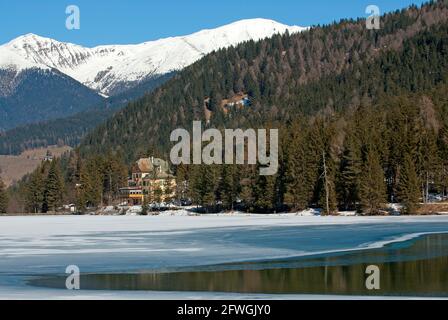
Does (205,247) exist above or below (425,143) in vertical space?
below

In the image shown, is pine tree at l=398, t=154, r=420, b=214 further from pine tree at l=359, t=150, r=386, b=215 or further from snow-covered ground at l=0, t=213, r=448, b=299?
snow-covered ground at l=0, t=213, r=448, b=299

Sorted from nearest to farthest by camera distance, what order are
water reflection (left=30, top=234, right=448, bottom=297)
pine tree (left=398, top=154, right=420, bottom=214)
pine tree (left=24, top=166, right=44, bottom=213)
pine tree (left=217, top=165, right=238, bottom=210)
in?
1. water reflection (left=30, top=234, right=448, bottom=297)
2. pine tree (left=398, top=154, right=420, bottom=214)
3. pine tree (left=217, top=165, right=238, bottom=210)
4. pine tree (left=24, top=166, right=44, bottom=213)

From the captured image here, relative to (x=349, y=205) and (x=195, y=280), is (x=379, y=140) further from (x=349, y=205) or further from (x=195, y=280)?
(x=195, y=280)

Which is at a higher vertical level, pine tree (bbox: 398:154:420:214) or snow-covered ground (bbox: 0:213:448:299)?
pine tree (bbox: 398:154:420:214)

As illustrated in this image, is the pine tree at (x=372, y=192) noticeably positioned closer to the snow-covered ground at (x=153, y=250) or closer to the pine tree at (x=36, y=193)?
the snow-covered ground at (x=153, y=250)

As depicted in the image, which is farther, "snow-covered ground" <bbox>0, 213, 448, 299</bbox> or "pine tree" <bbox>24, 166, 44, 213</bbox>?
"pine tree" <bbox>24, 166, 44, 213</bbox>

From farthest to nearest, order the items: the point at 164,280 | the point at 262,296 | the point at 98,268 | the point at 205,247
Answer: the point at 205,247
the point at 98,268
the point at 164,280
the point at 262,296

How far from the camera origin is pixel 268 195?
10038cm

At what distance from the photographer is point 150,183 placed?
138 meters

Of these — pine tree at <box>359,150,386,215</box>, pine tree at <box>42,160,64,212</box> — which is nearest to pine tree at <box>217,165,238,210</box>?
pine tree at <box>359,150,386,215</box>

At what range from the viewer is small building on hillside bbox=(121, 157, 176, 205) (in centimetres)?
12388

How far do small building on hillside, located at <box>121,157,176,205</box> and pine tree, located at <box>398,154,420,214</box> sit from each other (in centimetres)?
4648
